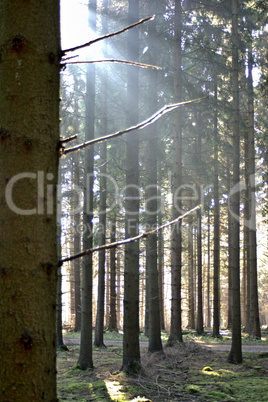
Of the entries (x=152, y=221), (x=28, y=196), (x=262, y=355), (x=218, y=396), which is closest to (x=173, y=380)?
(x=218, y=396)

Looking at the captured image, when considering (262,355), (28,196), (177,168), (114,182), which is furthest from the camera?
(114,182)

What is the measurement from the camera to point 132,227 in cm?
1018

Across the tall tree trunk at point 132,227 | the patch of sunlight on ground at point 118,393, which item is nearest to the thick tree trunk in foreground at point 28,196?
the patch of sunlight on ground at point 118,393

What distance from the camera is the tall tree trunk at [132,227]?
9.46 metres

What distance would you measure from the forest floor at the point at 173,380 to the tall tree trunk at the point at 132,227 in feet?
1.80

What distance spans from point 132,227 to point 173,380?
345 cm

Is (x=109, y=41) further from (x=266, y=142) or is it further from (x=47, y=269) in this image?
(x=47, y=269)

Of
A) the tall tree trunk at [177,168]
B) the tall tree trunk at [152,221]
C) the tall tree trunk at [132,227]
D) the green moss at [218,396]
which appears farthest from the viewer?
the tall tree trunk at [177,168]

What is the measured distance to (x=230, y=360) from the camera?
11.7 meters

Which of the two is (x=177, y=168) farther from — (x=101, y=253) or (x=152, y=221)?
(x=101, y=253)

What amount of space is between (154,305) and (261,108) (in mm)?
14752

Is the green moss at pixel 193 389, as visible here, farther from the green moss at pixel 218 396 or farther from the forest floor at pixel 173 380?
the green moss at pixel 218 396

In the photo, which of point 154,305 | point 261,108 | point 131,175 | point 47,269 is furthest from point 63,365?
point 261,108

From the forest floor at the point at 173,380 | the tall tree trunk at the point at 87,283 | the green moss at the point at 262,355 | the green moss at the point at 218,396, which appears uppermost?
the tall tree trunk at the point at 87,283
